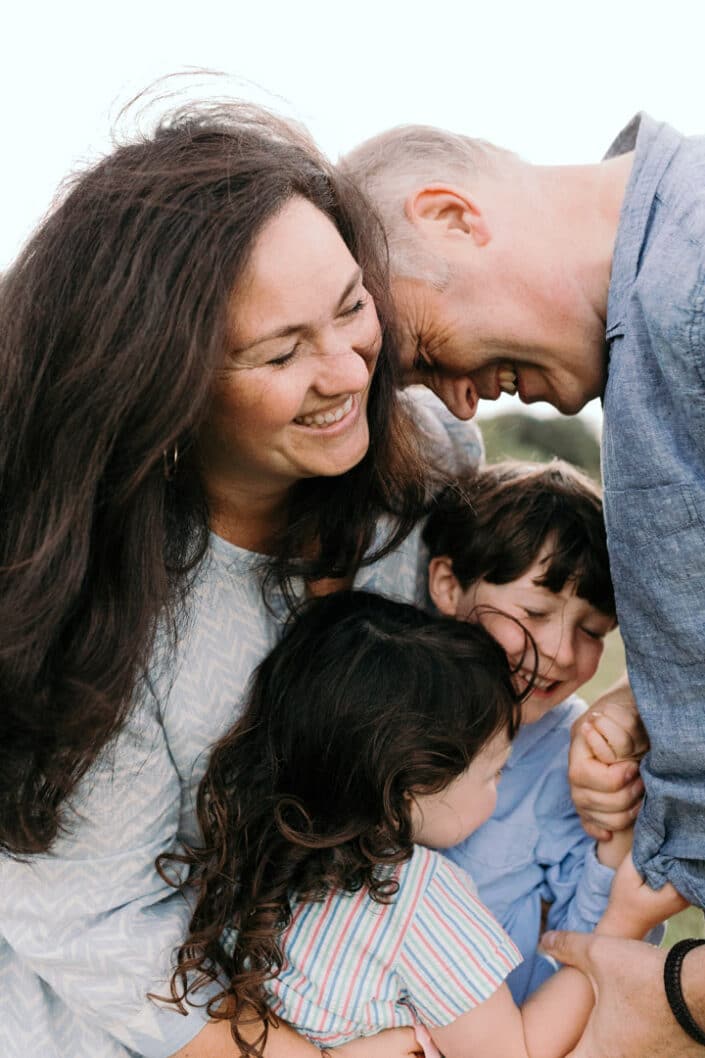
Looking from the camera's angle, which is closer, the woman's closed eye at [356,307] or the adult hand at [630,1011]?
the woman's closed eye at [356,307]

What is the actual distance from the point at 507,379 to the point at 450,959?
4.29ft

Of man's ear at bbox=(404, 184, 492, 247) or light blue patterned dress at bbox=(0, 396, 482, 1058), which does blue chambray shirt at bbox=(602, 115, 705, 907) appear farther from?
light blue patterned dress at bbox=(0, 396, 482, 1058)

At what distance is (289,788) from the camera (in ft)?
7.38

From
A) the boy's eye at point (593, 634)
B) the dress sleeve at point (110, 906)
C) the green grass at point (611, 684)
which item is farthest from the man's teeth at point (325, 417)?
the green grass at point (611, 684)

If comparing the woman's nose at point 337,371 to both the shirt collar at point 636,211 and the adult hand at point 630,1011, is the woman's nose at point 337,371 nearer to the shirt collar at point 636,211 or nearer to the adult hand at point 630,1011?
the shirt collar at point 636,211

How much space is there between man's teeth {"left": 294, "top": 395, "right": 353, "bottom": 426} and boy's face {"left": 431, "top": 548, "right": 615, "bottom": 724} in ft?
2.44

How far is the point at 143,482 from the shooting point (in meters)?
1.94

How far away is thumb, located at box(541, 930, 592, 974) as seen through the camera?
2.32 m

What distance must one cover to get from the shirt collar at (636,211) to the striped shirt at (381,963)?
1.26 meters

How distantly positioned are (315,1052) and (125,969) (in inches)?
17.5

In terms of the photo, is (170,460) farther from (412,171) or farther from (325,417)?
(412,171)

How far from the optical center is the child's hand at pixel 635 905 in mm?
2312

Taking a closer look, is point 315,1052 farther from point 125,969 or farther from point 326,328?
point 326,328

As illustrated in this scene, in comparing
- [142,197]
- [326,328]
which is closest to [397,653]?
[326,328]
